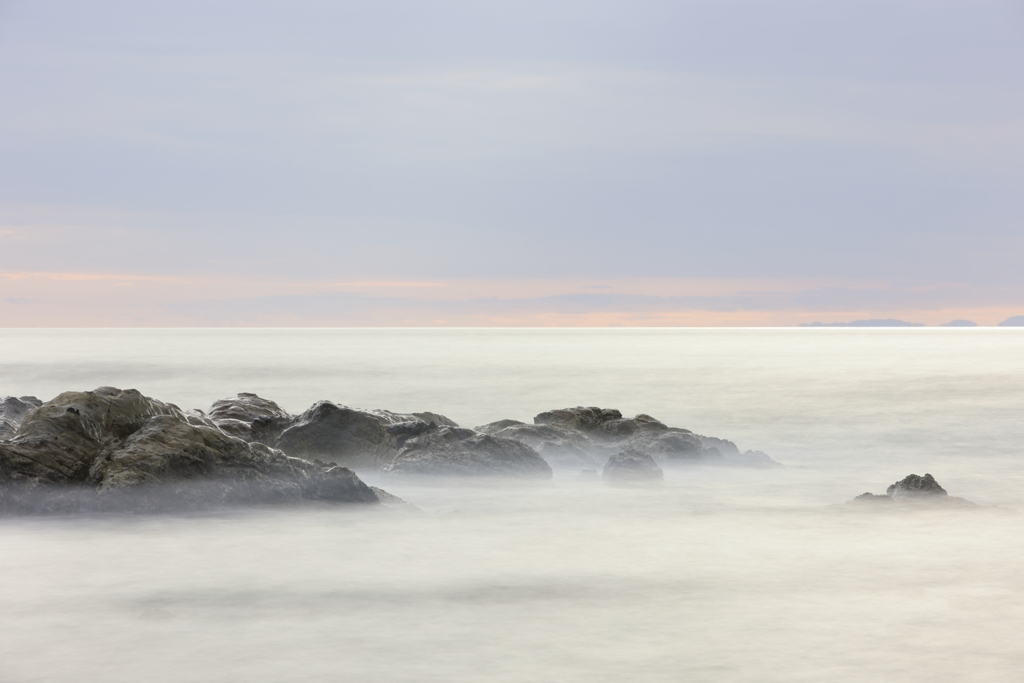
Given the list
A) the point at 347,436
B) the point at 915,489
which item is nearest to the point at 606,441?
the point at 347,436

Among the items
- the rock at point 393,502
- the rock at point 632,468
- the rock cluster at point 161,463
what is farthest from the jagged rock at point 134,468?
the rock at point 632,468

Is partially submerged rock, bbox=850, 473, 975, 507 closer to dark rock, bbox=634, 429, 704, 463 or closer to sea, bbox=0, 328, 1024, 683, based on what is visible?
sea, bbox=0, 328, 1024, 683

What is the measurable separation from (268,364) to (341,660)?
78868mm

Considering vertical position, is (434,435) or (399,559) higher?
(434,435)

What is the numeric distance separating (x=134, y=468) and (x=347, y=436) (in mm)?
5508

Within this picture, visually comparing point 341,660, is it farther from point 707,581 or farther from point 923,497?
point 923,497

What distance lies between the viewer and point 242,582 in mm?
9750

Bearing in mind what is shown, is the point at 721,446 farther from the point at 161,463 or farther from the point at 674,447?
the point at 161,463

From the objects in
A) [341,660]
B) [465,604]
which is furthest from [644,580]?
[341,660]

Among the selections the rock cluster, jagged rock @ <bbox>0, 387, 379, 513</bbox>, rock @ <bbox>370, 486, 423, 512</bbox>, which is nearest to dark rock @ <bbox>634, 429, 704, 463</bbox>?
the rock cluster

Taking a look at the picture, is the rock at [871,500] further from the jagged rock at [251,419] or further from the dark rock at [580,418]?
the jagged rock at [251,419]

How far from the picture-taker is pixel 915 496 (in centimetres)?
1427

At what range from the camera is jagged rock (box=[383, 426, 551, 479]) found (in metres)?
15.9

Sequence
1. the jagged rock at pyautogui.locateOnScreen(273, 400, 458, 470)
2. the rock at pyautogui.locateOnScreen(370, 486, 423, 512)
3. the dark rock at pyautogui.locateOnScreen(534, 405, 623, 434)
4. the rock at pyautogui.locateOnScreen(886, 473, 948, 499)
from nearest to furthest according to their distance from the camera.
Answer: the rock at pyautogui.locateOnScreen(370, 486, 423, 512), the rock at pyautogui.locateOnScreen(886, 473, 948, 499), the jagged rock at pyautogui.locateOnScreen(273, 400, 458, 470), the dark rock at pyautogui.locateOnScreen(534, 405, 623, 434)
